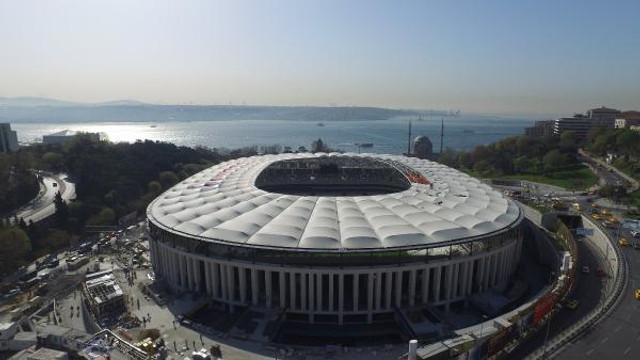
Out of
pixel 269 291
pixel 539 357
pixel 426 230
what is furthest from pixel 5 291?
pixel 539 357

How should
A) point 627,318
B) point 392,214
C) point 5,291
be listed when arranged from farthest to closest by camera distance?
point 5,291, point 392,214, point 627,318

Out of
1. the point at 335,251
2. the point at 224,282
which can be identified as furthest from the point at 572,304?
the point at 224,282

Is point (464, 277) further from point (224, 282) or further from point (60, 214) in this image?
point (60, 214)

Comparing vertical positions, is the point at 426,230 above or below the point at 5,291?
above

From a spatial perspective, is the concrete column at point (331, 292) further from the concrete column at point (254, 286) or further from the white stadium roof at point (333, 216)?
the concrete column at point (254, 286)

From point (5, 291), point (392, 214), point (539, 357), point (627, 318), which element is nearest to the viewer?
point (539, 357)

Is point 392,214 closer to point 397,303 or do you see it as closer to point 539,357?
point 397,303

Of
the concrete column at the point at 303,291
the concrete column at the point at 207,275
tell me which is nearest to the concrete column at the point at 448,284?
the concrete column at the point at 303,291

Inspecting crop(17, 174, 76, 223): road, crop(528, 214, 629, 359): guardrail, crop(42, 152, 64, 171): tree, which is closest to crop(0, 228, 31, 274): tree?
crop(17, 174, 76, 223): road
